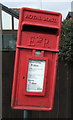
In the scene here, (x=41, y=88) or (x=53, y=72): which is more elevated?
(x=53, y=72)

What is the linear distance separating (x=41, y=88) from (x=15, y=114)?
7.19 feet

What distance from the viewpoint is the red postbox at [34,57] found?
8.58 feet

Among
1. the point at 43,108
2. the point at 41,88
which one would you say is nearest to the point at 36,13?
the point at 41,88

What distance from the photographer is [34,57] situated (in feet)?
8.63

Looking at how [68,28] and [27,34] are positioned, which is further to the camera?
[68,28]

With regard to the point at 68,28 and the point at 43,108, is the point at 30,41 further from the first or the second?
the point at 68,28

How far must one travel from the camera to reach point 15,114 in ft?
15.1

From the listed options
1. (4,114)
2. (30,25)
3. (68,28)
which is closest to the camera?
(30,25)

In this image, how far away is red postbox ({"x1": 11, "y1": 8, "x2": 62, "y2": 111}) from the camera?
8.58ft

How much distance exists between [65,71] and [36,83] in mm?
2060

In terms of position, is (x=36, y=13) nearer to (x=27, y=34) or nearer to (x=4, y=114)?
(x=27, y=34)

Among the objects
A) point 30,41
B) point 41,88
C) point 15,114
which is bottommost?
point 15,114

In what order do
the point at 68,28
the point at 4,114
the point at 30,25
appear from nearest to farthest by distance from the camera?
the point at 30,25 < the point at 68,28 < the point at 4,114

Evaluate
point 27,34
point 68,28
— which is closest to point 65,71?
point 68,28
